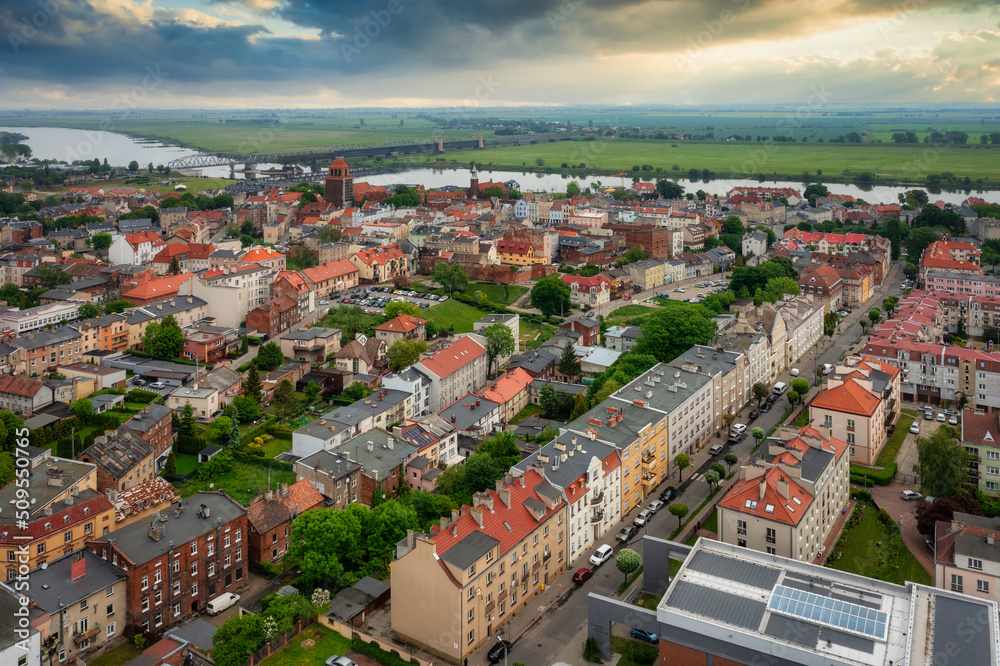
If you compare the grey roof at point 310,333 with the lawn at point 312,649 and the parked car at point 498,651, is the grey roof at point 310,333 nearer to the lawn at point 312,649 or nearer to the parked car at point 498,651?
the lawn at point 312,649

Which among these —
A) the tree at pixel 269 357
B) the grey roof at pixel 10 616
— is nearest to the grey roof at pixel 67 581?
the grey roof at pixel 10 616

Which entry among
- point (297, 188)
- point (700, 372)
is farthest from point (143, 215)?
point (700, 372)

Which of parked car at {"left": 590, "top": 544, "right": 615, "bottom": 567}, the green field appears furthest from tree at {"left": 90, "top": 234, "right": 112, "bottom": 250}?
the green field

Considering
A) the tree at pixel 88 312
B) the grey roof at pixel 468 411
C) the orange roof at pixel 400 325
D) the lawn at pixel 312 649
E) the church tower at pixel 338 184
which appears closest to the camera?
the lawn at pixel 312 649

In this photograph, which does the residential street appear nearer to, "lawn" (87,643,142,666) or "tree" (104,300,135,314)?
"lawn" (87,643,142,666)

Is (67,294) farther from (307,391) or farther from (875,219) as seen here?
(875,219)

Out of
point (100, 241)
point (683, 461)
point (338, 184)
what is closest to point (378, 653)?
point (683, 461)
